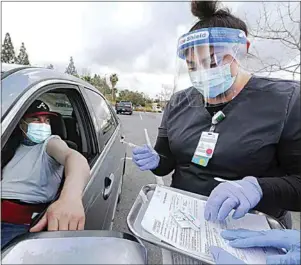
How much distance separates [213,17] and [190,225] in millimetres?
1010

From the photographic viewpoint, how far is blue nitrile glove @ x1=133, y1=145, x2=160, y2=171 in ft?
5.10

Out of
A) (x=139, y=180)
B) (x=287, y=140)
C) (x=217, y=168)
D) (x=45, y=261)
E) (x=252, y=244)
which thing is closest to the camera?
(x=45, y=261)

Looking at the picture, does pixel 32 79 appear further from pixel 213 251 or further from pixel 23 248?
pixel 213 251

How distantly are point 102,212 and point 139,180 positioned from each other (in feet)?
9.94

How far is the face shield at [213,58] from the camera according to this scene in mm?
1339

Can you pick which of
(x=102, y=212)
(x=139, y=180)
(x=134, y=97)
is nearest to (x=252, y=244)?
(x=102, y=212)

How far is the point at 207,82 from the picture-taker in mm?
Result: 1426


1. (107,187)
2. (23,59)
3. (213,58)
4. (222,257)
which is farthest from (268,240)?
(23,59)

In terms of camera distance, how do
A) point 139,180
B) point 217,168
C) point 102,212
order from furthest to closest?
point 139,180, point 102,212, point 217,168

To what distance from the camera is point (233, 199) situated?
1.03m

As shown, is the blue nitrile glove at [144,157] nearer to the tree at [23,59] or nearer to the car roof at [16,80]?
the car roof at [16,80]

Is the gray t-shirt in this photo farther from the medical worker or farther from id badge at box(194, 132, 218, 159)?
id badge at box(194, 132, 218, 159)

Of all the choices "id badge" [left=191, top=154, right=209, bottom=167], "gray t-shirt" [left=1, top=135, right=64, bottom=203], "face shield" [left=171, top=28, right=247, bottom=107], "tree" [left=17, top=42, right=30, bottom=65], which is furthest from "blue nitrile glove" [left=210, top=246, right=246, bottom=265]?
"tree" [left=17, top=42, right=30, bottom=65]

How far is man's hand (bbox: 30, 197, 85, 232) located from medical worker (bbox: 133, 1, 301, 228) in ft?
1.62
